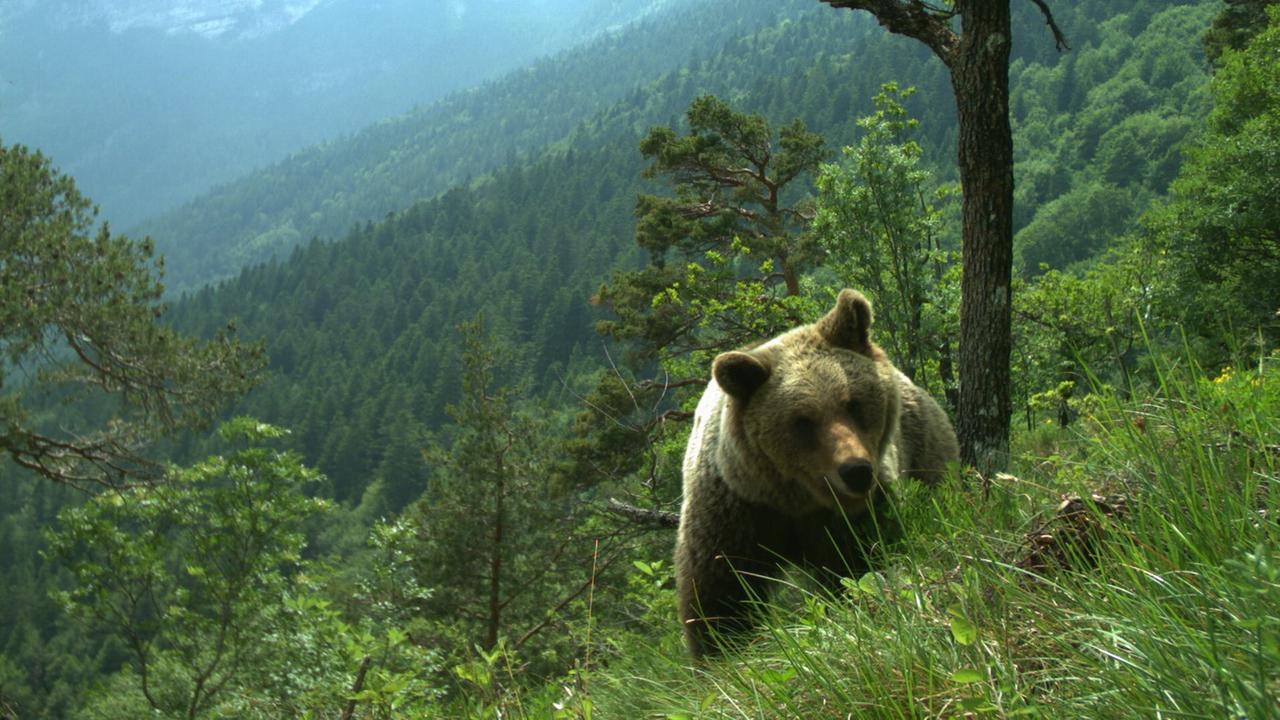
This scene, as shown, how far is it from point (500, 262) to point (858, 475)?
148 metres

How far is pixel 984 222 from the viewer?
19.5 feet

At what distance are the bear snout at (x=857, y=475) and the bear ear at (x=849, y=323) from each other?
889 millimetres

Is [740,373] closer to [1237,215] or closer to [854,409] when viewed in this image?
[854,409]

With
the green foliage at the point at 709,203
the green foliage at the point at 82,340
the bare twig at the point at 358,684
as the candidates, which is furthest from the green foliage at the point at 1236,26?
the bare twig at the point at 358,684

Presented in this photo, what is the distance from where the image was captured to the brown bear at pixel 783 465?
12.5 ft

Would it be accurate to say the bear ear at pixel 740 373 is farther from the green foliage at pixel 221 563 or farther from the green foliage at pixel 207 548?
the green foliage at pixel 207 548

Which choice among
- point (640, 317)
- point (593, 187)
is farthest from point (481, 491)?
point (593, 187)

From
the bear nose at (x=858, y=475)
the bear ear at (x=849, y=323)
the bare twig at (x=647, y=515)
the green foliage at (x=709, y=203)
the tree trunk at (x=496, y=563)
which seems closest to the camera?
the bear nose at (x=858, y=475)

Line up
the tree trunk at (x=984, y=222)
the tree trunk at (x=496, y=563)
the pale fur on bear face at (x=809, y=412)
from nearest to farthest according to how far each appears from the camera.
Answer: the pale fur on bear face at (x=809, y=412) → the tree trunk at (x=984, y=222) → the tree trunk at (x=496, y=563)

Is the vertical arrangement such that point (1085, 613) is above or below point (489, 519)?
above

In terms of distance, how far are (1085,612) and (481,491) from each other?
2333cm

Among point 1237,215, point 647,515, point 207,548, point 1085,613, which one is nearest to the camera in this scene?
point 1085,613

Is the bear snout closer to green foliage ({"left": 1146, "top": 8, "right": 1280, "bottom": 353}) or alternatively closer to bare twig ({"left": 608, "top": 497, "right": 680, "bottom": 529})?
bare twig ({"left": 608, "top": 497, "right": 680, "bottom": 529})

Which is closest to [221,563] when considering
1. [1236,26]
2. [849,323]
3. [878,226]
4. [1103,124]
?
[878,226]
